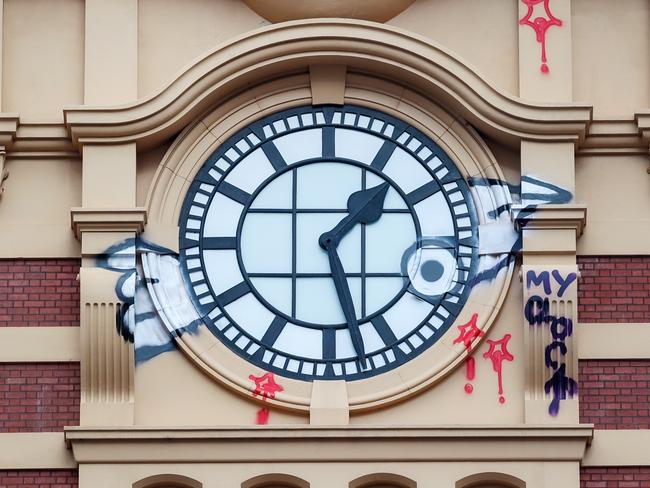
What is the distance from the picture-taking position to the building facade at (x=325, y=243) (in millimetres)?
21812

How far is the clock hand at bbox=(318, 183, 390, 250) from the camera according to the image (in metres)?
22.4

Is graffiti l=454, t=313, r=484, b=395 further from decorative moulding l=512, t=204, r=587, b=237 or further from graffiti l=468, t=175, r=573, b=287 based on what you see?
decorative moulding l=512, t=204, r=587, b=237

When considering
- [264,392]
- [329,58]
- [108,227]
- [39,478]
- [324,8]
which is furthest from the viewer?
[324,8]

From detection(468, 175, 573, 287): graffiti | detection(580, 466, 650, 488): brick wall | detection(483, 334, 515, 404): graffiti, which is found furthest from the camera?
detection(468, 175, 573, 287): graffiti

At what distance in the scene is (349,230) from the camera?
2247 cm

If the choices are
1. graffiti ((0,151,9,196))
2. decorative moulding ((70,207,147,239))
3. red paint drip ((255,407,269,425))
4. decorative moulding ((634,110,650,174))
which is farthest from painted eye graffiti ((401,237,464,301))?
graffiti ((0,151,9,196))

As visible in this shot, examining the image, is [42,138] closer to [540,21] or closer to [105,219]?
[105,219]

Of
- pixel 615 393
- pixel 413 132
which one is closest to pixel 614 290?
pixel 615 393

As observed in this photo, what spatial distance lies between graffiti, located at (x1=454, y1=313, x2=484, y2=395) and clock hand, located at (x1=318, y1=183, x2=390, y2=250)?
1135 millimetres

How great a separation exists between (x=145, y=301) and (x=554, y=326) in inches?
125

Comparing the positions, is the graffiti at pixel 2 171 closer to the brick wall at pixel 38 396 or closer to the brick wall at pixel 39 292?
the brick wall at pixel 39 292

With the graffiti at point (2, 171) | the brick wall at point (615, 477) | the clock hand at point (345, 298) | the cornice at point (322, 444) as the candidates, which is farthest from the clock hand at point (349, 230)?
the graffiti at point (2, 171)

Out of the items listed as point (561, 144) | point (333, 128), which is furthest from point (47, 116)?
point (561, 144)

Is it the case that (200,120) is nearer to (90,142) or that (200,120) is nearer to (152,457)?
(90,142)
